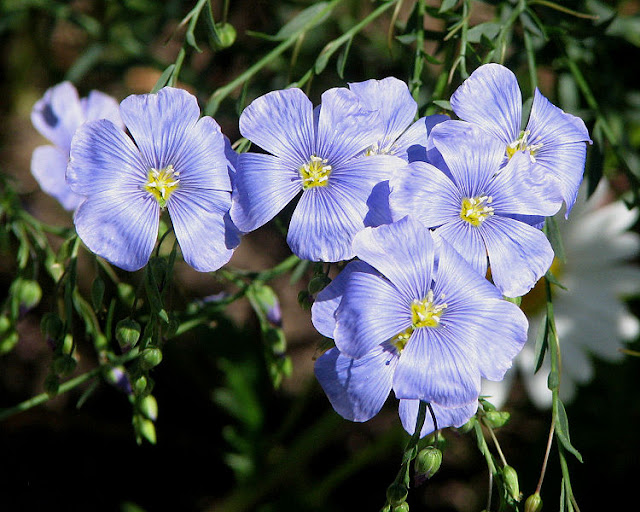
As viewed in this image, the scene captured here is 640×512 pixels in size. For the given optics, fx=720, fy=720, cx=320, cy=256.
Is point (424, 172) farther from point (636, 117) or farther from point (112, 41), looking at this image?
point (112, 41)

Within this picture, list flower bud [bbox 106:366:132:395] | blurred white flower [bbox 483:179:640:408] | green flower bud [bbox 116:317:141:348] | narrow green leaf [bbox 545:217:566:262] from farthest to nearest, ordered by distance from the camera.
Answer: blurred white flower [bbox 483:179:640:408] → flower bud [bbox 106:366:132:395] → narrow green leaf [bbox 545:217:566:262] → green flower bud [bbox 116:317:141:348]

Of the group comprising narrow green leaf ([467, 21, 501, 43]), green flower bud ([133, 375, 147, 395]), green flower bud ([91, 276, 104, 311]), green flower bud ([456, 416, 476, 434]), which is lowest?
green flower bud ([456, 416, 476, 434])

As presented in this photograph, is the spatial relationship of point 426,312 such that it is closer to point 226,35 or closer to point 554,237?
point 554,237

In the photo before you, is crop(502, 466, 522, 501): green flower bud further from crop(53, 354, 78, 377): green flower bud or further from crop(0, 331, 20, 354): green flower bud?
crop(0, 331, 20, 354): green flower bud

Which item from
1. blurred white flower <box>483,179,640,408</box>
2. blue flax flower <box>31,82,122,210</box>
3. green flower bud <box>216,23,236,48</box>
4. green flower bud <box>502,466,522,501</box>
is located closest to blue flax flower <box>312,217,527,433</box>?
green flower bud <box>502,466,522,501</box>

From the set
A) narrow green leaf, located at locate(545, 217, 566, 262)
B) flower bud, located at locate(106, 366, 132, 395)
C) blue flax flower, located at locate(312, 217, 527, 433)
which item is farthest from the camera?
flower bud, located at locate(106, 366, 132, 395)

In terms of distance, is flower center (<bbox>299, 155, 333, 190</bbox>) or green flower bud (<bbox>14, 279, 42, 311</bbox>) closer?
flower center (<bbox>299, 155, 333, 190</bbox>)

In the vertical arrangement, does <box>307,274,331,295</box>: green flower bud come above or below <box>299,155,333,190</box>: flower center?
below

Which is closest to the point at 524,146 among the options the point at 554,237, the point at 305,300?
the point at 554,237
